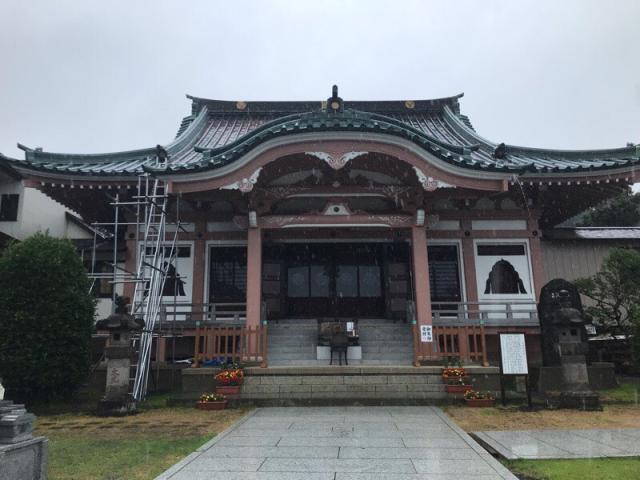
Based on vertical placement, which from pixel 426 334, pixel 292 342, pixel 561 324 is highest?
pixel 561 324

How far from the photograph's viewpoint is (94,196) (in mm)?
13891

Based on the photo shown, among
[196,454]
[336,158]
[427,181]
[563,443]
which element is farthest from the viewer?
[427,181]

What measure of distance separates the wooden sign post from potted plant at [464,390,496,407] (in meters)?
0.25

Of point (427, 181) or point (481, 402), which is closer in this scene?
point (481, 402)

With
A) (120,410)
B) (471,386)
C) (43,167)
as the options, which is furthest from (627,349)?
(43,167)

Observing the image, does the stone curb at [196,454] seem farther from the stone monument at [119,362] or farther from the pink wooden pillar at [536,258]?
the pink wooden pillar at [536,258]

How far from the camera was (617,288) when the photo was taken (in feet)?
42.1

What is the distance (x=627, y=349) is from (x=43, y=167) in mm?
17084

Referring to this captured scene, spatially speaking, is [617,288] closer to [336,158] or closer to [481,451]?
[336,158]

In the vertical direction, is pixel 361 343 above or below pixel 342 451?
above

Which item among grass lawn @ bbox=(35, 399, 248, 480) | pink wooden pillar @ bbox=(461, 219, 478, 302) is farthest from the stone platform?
pink wooden pillar @ bbox=(461, 219, 478, 302)

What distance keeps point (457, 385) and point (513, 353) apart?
138cm

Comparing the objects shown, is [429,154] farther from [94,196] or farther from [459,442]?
[94,196]

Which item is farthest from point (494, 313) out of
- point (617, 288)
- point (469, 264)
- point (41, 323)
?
point (41, 323)
